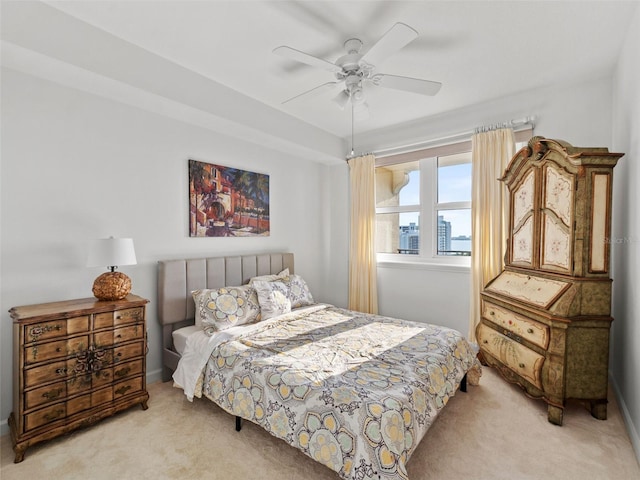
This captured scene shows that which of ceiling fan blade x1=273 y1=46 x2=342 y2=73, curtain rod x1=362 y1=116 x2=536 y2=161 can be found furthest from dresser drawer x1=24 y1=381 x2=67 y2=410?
curtain rod x1=362 y1=116 x2=536 y2=161

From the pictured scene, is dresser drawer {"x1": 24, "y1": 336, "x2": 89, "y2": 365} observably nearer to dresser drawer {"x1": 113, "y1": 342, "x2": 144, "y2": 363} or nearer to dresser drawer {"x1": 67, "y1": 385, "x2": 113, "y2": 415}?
dresser drawer {"x1": 113, "y1": 342, "x2": 144, "y2": 363}

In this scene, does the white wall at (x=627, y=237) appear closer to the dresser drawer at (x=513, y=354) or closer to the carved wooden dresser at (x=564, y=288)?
the carved wooden dresser at (x=564, y=288)

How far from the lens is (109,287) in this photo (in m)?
2.32

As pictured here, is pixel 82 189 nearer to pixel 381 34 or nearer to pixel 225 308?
pixel 225 308

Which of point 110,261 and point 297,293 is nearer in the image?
point 110,261

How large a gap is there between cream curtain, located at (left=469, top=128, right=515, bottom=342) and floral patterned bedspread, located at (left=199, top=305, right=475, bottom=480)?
3.21 feet

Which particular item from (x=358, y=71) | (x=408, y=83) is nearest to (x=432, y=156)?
(x=408, y=83)

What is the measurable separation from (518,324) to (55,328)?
3265mm

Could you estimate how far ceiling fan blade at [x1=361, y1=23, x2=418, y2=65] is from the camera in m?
1.64

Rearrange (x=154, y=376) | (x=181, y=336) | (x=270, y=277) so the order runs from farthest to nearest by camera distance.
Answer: (x=270, y=277) → (x=154, y=376) → (x=181, y=336)

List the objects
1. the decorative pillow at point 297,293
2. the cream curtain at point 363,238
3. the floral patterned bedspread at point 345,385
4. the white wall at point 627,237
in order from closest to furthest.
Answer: the floral patterned bedspread at point 345,385, the white wall at point 627,237, the decorative pillow at point 297,293, the cream curtain at point 363,238

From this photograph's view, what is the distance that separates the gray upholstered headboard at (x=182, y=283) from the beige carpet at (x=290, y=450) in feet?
1.96

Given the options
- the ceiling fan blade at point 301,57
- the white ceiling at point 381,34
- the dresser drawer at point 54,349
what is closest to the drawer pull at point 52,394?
the dresser drawer at point 54,349

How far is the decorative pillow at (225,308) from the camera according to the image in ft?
8.73
